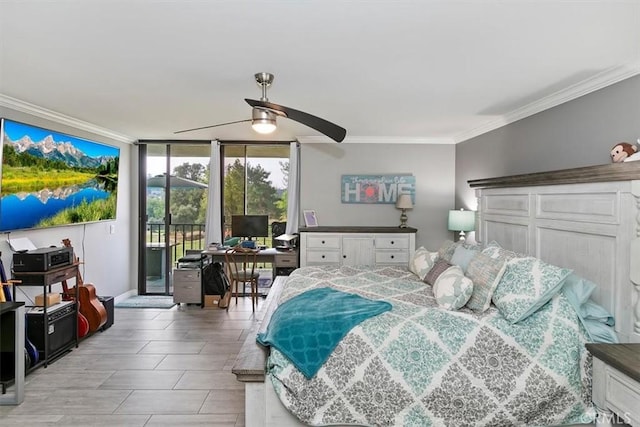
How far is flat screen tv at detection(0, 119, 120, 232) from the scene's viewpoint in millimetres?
3369

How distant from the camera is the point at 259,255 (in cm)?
510

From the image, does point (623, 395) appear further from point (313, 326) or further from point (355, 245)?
point (355, 245)

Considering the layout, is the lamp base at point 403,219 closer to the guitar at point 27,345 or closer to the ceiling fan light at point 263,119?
the ceiling fan light at point 263,119

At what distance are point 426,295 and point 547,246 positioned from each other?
975 mm

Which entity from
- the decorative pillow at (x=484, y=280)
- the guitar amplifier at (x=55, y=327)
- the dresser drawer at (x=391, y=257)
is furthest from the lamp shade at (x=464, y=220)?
the guitar amplifier at (x=55, y=327)

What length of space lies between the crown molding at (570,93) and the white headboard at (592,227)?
75cm

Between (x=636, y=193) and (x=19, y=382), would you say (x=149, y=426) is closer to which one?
(x=19, y=382)

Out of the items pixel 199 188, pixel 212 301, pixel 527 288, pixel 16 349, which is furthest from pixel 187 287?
pixel 527 288

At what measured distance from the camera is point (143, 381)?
3.13 m

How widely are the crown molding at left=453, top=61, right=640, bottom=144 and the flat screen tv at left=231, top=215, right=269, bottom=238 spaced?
3.16m

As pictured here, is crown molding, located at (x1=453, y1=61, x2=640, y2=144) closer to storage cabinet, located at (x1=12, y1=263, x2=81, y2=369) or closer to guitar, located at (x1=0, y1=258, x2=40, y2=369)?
storage cabinet, located at (x1=12, y1=263, x2=81, y2=369)

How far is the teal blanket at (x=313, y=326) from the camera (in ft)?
7.04

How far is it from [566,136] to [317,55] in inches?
88.7

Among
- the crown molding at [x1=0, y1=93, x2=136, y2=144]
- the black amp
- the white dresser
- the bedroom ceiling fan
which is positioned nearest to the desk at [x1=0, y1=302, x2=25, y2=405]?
the black amp
